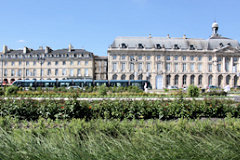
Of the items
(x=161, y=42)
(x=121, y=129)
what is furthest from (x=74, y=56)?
(x=121, y=129)

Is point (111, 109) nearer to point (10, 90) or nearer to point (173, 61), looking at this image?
point (10, 90)

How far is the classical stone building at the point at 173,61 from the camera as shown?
4416cm

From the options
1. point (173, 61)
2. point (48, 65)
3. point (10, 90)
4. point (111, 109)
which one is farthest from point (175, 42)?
point (111, 109)

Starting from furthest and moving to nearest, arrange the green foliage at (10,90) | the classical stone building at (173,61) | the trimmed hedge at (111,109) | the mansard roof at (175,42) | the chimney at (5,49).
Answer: the chimney at (5,49), the mansard roof at (175,42), the classical stone building at (173,61), the green foliage at (10,90), the trimmed hedge at (111,109)

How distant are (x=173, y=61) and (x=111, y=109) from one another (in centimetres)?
4229

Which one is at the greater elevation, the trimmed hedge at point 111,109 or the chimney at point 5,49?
the chimney at point 5,49

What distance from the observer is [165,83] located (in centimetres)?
4469

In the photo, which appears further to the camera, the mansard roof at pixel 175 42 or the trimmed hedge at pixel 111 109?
the mansard roof at pixel 175 42

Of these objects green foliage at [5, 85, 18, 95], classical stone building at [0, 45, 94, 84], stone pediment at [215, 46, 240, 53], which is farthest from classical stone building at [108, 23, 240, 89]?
green foliage at [5, 85, 18, 95]

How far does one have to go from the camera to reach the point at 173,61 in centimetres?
4556

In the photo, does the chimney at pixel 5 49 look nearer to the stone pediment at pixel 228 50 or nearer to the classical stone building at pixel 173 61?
the classical stone building at pixel 173 61

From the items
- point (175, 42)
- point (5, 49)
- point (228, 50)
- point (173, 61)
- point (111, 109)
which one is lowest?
point (111, 109)

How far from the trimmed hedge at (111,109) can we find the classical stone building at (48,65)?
38.7 m

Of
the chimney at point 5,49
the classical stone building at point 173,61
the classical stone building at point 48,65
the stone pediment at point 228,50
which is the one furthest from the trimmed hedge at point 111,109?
the chimney at point 5,49
